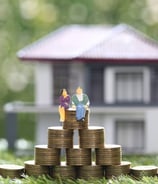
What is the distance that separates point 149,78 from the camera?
72.1 ft

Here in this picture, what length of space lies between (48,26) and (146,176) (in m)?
24.1

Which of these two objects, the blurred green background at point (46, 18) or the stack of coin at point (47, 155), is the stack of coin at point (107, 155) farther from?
the blurred green background at point (46, 18)

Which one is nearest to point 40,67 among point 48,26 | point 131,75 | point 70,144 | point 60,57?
point 60,57

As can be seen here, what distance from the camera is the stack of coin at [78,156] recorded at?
13.0 metres

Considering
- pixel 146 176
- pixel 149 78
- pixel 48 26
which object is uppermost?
pixel 48 26

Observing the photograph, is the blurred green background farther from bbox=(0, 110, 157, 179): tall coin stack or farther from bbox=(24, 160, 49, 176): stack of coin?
bbox=(0, 110, 157, 179): tall coin stack

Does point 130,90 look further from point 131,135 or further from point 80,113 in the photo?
→ point 80,113

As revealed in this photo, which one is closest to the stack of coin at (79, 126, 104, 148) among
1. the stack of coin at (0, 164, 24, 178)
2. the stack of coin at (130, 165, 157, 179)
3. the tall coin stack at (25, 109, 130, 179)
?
the tall coin stack at (25, 109, 130, 179)

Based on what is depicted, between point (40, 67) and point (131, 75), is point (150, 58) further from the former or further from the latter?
point (40, 67)

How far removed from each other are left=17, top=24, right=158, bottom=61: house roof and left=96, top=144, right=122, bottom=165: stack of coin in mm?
8538

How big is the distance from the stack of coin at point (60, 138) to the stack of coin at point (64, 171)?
0.35 metres

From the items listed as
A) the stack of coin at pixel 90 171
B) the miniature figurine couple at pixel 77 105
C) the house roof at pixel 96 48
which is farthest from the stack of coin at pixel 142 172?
the house roof at pixel 96 48

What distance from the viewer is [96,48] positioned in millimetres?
21906

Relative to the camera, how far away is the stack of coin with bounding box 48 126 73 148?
13.0 m
